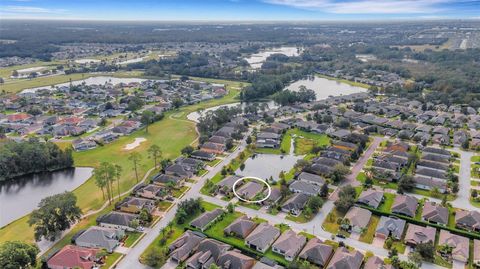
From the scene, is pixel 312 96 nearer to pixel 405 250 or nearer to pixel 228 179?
pixel 228 179

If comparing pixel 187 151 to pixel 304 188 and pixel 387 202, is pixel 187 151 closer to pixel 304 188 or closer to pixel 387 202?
pixel 304 188

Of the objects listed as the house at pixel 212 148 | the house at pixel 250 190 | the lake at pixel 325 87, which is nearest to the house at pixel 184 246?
the house at pixel 250 190

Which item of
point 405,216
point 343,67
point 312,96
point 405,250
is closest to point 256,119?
point 312,96

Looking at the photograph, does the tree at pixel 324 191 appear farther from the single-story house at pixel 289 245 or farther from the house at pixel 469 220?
the house at pixel 469 220

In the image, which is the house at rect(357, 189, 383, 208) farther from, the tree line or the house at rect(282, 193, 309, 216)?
the tree line

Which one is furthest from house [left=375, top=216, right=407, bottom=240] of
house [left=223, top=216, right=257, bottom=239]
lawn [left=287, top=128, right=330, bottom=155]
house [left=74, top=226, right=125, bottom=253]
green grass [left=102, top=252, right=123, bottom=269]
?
house [left=74, top=226, right=125, bottom=253]
